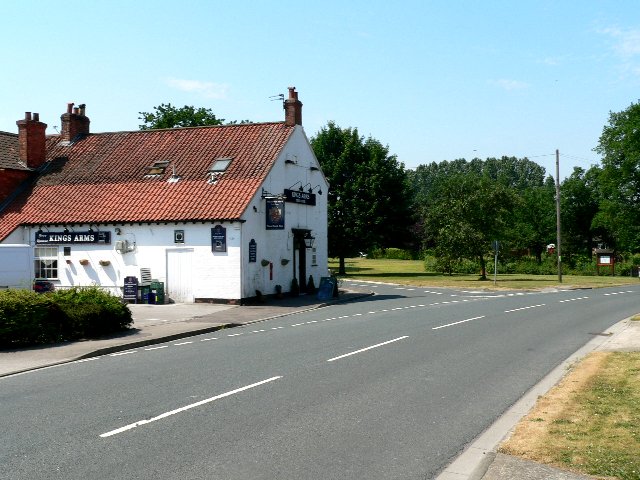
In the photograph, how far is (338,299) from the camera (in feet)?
103

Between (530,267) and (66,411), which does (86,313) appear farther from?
(530,267)

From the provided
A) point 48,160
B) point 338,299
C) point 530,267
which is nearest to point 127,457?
point 338,299

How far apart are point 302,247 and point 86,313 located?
17.5 metres

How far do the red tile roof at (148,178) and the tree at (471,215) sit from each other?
75.4 ft

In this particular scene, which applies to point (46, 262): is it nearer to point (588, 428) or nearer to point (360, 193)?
point (588, 428)

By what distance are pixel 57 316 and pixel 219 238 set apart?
1126 cm

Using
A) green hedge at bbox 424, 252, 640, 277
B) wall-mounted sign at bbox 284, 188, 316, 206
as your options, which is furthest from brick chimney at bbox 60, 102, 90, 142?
green hedge at bbox 424, 252, 640, 277

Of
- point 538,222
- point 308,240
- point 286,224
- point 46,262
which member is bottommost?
point 46,262

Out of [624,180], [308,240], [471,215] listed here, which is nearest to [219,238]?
[308,240]

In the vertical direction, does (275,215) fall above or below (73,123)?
below

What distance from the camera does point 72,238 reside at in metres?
30.4

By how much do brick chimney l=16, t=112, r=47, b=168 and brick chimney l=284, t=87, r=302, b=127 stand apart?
12.5m

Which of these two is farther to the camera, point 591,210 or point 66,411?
point 591,210

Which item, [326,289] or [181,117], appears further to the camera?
[181,117]
